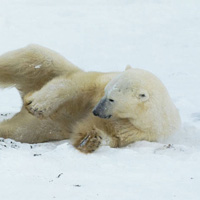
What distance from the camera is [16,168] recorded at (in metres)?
2.98

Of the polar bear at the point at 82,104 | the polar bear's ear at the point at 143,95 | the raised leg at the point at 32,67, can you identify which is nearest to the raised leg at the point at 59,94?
the polar bear at the point at 82,104

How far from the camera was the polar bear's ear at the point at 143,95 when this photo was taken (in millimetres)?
3920

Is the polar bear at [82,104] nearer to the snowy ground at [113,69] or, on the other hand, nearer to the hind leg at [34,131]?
the hind leg at [34,131]

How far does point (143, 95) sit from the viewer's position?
392cm

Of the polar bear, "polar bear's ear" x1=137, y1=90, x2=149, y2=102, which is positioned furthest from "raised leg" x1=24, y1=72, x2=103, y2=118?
"polar bear's ear" x1=137, y1=90, x2=149, y2=102

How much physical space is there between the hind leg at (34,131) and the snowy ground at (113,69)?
24cm

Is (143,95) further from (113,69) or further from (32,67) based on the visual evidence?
(113,69)

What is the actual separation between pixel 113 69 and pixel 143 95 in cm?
470

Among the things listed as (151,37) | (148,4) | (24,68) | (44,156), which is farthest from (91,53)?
(44,156)

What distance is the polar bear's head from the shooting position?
3957 mm

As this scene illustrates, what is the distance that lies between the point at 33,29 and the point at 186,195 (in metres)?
8.69

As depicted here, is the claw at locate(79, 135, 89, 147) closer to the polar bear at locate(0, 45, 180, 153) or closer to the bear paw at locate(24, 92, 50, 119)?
the polar bear at locate(0, 45, 180, 153)

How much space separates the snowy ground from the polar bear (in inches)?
6.8

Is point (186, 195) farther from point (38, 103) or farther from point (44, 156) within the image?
point (38, 103)
